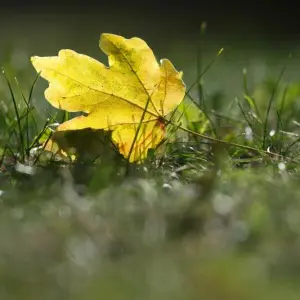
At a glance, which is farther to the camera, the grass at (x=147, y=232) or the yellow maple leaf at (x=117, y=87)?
the yellow maple leaf at (x=117, y=87)

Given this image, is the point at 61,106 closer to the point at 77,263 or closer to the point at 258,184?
the point at 258,184

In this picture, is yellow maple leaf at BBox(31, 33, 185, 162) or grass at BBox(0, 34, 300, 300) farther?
yellow maple leaf at BBox(31, 33, 185, 162)

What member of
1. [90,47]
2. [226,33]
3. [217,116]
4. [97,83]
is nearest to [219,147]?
[97,83]

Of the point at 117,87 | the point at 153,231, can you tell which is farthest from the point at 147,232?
the point at 117,87

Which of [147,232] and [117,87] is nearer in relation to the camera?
[147,232]

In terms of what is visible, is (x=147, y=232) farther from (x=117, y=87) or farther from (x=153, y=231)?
(x=117, y=87)
